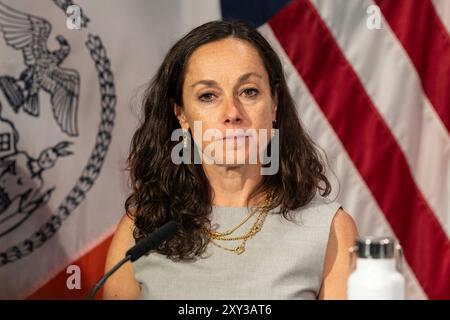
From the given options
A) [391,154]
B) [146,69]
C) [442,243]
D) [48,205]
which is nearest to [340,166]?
[391,154]

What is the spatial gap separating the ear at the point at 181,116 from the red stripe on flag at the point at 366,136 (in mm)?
612

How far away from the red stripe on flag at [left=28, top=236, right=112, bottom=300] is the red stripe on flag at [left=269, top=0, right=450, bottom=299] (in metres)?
0.71

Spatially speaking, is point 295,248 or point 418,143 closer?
point 295,248

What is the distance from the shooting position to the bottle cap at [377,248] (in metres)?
1.09

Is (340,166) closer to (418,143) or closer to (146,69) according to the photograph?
(418,143)

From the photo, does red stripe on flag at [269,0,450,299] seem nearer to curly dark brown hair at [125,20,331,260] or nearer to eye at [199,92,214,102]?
curly dark brown hair at [125,20,331,260]

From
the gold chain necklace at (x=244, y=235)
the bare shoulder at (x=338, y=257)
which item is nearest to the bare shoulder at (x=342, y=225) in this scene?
the bare shoulder at (x=338, y=257)

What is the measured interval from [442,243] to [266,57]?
35.6 inches

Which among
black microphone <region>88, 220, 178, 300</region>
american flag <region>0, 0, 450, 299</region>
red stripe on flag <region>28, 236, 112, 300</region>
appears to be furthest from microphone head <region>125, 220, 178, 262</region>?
american flag <region>0, 0, 450, 299</region>

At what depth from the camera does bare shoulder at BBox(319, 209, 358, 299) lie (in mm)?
1619

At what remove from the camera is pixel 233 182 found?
1.73m

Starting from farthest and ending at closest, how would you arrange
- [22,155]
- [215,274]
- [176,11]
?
[176,11] → [22,155] → [215,274]

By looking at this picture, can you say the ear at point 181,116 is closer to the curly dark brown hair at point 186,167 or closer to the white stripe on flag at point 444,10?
the curly dark brown hair at point 186,167

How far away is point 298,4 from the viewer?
91.0 inches
